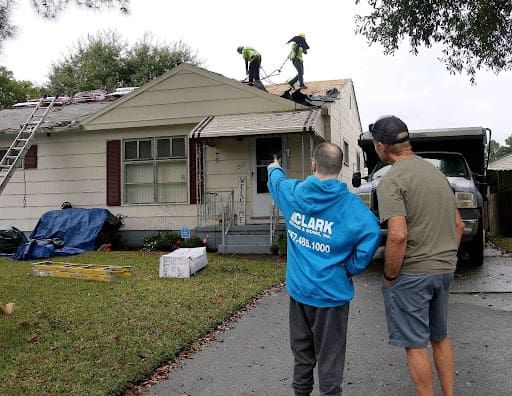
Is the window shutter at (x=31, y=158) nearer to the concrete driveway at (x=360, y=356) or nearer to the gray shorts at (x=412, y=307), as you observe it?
the concrete driveway at (x=360, y=356)

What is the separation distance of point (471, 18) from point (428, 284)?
799 cm

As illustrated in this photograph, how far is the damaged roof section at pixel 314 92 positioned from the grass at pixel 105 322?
194 inches

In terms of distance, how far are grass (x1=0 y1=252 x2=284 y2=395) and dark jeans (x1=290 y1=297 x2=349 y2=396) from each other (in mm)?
1500

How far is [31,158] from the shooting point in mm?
13805

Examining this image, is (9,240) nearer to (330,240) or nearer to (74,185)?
(74,185)

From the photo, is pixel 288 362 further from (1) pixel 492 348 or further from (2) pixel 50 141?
(2) pixel 50 141

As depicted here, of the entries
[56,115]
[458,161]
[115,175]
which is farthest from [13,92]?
[458,161]

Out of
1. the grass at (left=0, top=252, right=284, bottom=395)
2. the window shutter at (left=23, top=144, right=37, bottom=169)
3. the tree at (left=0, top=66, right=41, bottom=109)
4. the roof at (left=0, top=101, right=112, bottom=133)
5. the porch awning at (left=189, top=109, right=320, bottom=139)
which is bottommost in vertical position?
the grass at (left=0, top=252, right=284, bottom=395)

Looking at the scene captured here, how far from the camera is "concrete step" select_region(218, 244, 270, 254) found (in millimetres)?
10844

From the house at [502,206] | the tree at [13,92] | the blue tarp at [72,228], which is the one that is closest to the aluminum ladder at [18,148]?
the blue tarp at [72,228]

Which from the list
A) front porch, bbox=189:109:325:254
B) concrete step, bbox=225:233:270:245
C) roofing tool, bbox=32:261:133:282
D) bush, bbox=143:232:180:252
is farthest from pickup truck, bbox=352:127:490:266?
bush, bbox=143:232:180:252

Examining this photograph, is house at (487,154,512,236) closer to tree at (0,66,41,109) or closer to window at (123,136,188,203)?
window at (123,136,188,203)

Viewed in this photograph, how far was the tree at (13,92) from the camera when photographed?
3913 cm

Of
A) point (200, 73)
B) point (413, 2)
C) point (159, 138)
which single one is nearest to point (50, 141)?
point (159, 138)
